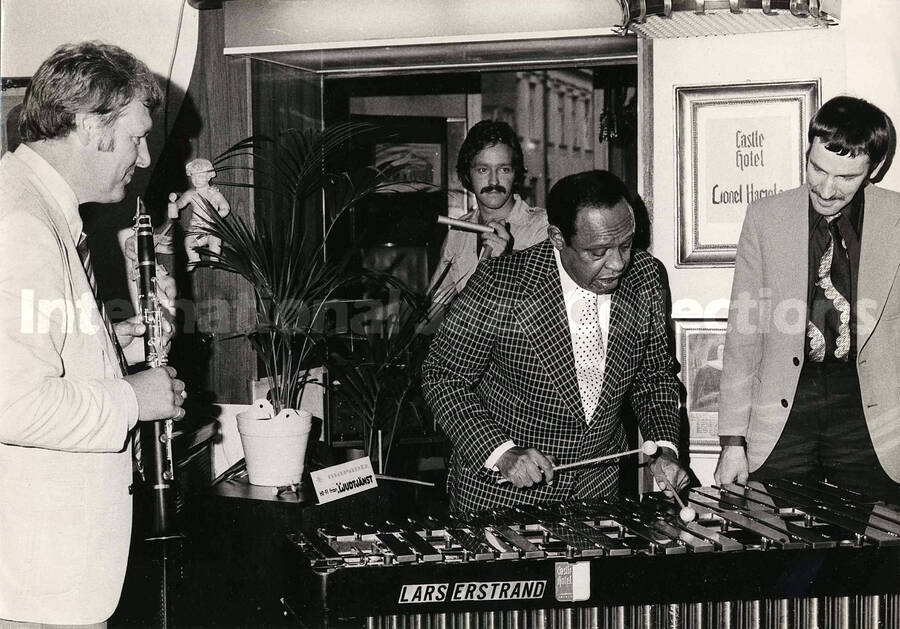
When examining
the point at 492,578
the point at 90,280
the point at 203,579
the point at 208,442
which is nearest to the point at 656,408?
the point at 492,578

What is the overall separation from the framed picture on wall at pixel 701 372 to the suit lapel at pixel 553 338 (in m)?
1.57

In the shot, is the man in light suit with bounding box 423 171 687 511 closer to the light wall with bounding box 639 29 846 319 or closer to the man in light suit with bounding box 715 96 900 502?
the man in light suit with bounding box 715 96 900 502

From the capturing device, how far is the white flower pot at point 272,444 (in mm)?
3199

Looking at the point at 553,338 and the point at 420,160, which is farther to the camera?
the point at 420,160

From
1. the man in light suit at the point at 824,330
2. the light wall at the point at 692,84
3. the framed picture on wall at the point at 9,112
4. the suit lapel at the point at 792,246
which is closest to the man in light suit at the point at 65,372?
the framed picture on wall at the point at 9,112

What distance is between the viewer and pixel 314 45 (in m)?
4.35

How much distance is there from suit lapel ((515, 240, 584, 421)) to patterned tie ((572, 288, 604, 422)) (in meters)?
0.03

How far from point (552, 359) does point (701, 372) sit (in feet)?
5.45

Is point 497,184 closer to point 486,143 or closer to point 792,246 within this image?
point 486,143

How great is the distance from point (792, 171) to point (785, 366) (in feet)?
4.23

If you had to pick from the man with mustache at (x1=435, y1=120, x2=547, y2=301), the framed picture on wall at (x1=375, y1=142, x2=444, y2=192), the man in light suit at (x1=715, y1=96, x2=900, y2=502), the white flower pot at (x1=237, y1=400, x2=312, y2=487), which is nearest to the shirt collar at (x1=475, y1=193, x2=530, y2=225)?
the man with mustache at (x1=435, y1=120, x2=547, y2=301)

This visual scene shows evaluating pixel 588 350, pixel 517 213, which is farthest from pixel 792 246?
pixel 517 213

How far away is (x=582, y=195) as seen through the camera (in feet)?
8.02

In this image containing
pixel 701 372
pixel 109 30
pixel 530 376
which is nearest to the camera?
pixel 530 376
